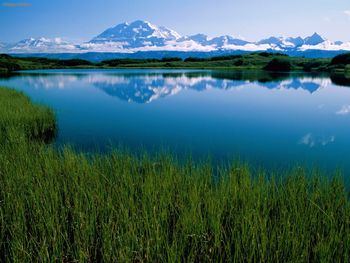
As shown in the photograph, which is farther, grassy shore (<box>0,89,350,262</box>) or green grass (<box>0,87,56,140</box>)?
green grass (<box>0,87,56,140</box>)

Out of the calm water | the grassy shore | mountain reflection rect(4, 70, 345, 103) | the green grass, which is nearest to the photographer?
the grassy shore

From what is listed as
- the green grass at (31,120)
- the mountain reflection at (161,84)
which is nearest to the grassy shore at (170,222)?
the green grass at (31,120)

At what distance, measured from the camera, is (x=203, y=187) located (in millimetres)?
6832

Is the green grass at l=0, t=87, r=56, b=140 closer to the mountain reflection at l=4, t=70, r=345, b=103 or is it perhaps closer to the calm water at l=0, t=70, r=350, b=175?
the calm water at l=0, t=70, r=350, b=175

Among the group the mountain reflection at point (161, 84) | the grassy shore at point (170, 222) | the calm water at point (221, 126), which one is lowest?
the calm water at point (221, 126)

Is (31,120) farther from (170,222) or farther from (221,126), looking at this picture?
(170,222)

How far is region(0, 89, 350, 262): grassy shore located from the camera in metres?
4.75

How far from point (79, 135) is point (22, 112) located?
3.35m

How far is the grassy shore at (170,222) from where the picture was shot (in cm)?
475

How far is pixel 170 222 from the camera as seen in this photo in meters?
5.99

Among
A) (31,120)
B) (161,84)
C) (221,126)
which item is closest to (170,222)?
(31,120)

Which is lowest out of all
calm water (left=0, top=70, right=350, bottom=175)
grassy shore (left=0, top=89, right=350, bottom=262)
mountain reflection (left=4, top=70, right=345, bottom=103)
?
calm water (left=0, top=70, right=350, bottom=175)

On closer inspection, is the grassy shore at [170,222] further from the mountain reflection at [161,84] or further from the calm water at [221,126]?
the mountain reflection at [161,84]

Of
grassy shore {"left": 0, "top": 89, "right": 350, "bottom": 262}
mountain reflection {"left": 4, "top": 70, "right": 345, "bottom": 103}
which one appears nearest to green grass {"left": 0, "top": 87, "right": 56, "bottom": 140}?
grassy shore {"left": 0, "top": 89, "right": 350, "bottom": 262}
